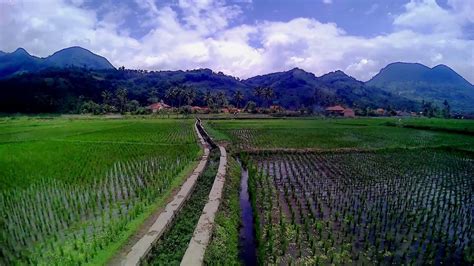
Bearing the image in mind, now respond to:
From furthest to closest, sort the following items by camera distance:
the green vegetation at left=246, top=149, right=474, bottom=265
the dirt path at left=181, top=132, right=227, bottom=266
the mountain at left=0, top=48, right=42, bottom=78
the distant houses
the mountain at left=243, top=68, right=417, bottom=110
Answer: the mountain at left=0, top=48, right=42, bottom=78
the mountain at left=243, top=68, right=417, bottom=110
the distant houses
the green vegetation at left=246, top=149, right=474, bottom=265
the dirt path at left=181, top=132, right=227, bottom=266

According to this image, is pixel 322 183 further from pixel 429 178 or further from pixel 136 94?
pixel 136 94

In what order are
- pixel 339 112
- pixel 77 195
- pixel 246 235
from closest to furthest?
pixel 246 235, pixel 77 195, pixel 339 112

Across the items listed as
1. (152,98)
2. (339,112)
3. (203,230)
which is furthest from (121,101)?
(203,230)

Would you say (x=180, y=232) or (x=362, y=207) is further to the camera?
(x=362, y=207)

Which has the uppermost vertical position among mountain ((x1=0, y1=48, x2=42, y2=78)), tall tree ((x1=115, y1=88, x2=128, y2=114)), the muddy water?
mountain ((x1=0, y1=48, x2=42, y2=78))

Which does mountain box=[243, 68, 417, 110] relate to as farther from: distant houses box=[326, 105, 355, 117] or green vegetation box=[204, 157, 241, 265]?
green vegetation box=[204, 157, 241, 265]

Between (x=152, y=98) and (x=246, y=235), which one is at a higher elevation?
(x=152, y=98)

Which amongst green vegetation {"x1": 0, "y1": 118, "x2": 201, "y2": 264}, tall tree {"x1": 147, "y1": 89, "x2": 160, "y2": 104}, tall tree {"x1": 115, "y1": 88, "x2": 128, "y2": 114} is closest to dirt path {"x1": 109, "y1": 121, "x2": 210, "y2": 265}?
green vegetation {"x1": 0, "y1": 118, "x2": 201, "y2": 264}

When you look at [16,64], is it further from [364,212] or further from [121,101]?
[364,212]
